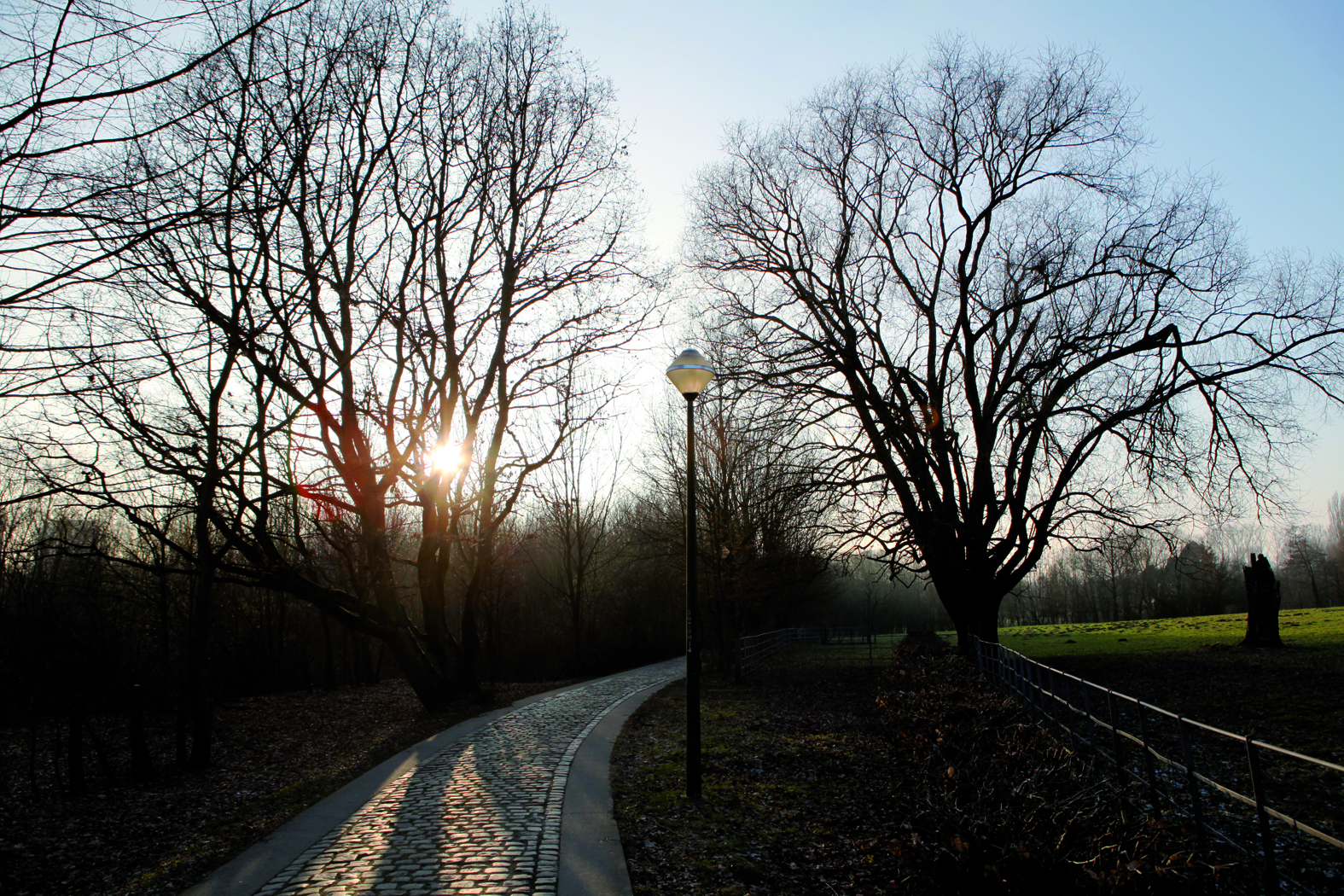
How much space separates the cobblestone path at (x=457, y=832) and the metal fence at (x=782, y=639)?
1143 centimetres

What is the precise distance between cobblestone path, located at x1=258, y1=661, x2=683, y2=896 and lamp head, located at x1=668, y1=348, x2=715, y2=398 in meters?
4.86

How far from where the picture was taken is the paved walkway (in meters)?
5.57

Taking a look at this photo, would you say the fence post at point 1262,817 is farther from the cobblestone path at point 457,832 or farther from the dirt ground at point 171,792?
the dirt ground at point 171,792

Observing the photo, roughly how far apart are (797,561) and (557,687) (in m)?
9.21

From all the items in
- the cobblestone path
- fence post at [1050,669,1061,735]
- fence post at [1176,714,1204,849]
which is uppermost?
fence post at [1176,714,1204,849]

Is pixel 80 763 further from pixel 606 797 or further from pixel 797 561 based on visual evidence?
pixel 797 561

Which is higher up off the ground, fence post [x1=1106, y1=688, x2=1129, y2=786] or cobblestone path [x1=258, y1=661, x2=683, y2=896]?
fence post [x1=1106, y1=688, x2=1129, y2=786]

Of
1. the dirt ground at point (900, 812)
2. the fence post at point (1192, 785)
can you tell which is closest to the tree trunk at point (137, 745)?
the dirt ground at point (900, 812)

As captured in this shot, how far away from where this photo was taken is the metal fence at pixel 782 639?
2566 centimetres

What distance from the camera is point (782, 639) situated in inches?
1566

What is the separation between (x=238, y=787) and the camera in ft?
34.6

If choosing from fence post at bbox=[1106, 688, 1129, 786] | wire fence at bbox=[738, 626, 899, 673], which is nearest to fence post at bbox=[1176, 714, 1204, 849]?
fence post at bbox=[1106, 688, 1129, 786]

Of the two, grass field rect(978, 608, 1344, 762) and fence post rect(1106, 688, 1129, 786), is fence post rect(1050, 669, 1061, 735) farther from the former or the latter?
fence post rect(1106, 688, 1129, 786)

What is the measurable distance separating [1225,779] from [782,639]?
3147 cm
